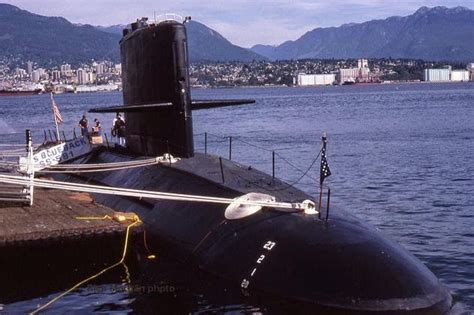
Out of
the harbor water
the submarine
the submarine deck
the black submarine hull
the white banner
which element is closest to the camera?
the black submarine hull

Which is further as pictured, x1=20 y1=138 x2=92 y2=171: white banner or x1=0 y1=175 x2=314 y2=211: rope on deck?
x1=20 y1=138 x2=92 y2=171: white banner

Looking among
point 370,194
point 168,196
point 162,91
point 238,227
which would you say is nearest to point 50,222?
point 168,196

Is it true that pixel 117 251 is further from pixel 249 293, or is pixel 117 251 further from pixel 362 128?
pixel 362 128

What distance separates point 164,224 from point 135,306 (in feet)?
7.07

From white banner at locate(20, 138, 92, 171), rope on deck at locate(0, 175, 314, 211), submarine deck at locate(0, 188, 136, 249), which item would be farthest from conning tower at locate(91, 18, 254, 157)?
white banner at locate(20, 138, 92, 171)

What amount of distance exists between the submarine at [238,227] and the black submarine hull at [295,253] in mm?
16

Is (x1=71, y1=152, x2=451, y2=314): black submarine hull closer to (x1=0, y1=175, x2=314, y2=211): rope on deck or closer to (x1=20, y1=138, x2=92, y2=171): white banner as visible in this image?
(x1=0, y1=175, x2=314, y2=211): rope on deck

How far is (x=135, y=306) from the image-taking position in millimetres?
12008

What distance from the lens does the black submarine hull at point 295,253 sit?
9.90 m

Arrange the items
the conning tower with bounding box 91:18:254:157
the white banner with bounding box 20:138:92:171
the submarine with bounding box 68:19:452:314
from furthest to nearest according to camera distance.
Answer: the white banner with bounding box 20:138:92:171 → the conning tower with bounding box 91:18:254:157 → the submarine with bounding box 68:19:452:314

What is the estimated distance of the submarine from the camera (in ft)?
32.9

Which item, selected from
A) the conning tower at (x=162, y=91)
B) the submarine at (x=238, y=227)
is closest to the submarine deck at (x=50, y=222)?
the submarine at (x=238, y=227)

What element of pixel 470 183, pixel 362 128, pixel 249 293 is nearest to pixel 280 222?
pixel 249 293

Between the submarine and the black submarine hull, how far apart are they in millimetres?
16
